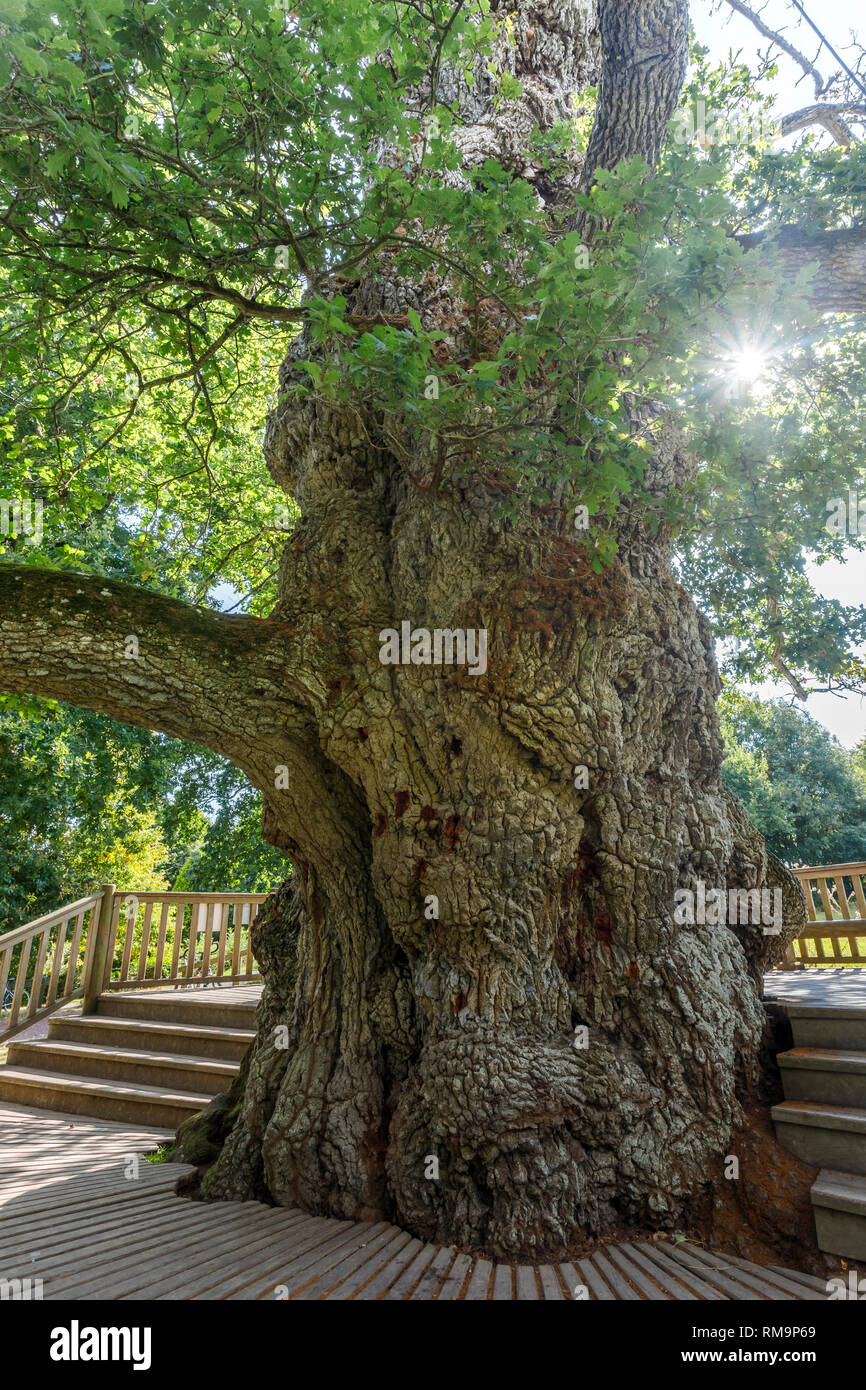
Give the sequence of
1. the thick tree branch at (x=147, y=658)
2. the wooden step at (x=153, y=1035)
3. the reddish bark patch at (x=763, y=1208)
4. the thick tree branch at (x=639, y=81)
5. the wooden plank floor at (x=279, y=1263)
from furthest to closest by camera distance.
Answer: the wooden step at (x=153, y=1035)
the thick tree branch at (x=639, y=81)
the thick tree branch at (x=147, y=658)
the reddish bark patch at (x=763, y=1208)
the wooden plank floor at (x=279, y=1263)

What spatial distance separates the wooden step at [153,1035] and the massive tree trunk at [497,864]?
1884 millimetres

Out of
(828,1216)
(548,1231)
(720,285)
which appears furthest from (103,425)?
(828,1216)

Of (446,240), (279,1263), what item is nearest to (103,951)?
(279,1263)

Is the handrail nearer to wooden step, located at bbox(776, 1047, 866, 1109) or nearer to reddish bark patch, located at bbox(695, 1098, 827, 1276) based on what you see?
reddish bark patch, located at bbox(695, 1098, 827, 1276)

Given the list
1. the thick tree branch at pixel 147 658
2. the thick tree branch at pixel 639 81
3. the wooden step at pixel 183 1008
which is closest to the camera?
the thick tree branch at pixel 147 658

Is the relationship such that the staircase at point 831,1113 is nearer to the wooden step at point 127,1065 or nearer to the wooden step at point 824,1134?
the wooden step at point 824,1134

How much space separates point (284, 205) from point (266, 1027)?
458 centimetres

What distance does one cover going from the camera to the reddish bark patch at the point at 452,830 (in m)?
3.54


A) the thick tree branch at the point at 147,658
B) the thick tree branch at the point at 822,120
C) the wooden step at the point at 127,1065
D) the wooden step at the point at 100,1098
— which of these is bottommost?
the wooden step at the point at 100,1098

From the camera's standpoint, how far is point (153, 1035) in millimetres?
6641

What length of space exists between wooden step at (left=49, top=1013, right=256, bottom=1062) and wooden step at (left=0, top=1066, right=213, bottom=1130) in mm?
421

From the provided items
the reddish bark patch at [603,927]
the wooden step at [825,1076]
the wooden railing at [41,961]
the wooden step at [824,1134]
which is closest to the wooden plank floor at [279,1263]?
the wooden step at [824,1134]

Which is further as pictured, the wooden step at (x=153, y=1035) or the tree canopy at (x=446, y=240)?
the wooden step at (x=153, y=1035)

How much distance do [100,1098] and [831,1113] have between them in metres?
5.33
